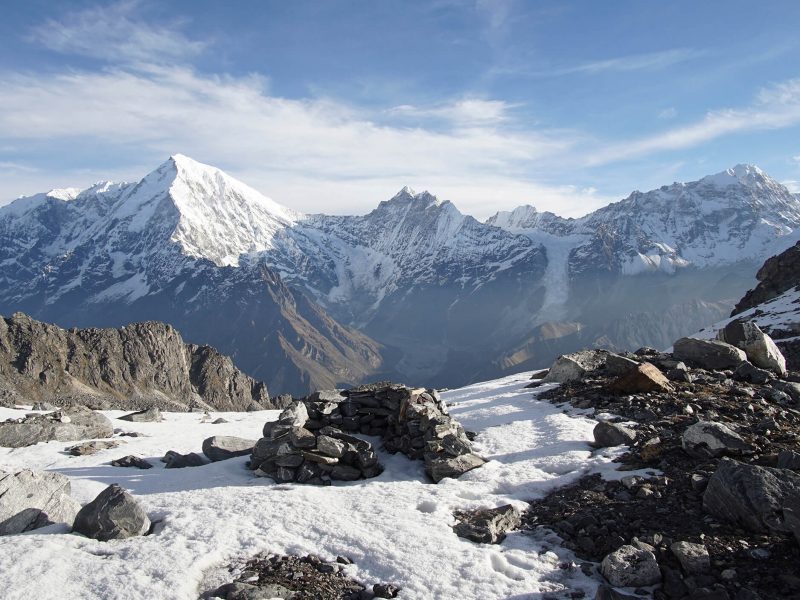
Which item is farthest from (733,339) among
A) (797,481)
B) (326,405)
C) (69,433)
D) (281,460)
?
(69,433)

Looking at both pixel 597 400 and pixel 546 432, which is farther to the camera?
pixel 597 400

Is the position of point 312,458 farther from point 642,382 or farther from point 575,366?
point 575,366

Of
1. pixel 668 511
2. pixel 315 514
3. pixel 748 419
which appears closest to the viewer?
pixel 668 511

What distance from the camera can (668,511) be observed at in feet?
55.2

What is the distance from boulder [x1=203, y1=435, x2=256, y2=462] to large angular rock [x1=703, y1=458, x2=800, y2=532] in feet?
66.0

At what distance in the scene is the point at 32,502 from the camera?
1881 cm

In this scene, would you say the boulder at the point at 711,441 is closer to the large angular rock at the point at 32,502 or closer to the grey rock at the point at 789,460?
the grey rock at the point at 789,460

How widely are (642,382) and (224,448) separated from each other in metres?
20.6

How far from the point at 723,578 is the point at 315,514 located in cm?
1155

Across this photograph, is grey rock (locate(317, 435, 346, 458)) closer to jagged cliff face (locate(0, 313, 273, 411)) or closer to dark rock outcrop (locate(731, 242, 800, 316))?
dark rock outcrop (locate(731, 242, 800, 316))

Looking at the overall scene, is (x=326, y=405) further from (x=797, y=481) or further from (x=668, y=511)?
(x=797, y=481)

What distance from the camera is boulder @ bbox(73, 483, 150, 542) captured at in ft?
57.0

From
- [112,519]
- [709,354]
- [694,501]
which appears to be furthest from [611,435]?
[112,519]

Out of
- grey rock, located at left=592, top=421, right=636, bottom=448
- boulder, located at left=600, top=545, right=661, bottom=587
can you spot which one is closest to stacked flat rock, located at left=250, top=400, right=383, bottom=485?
grey rock, located at left=592, top=421, right=636, bottom=448
